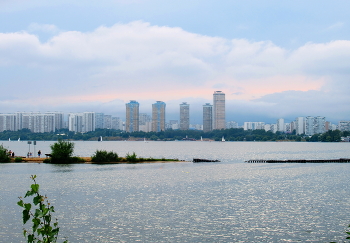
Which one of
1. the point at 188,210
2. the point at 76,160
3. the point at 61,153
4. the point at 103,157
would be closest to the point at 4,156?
the point at 61,153

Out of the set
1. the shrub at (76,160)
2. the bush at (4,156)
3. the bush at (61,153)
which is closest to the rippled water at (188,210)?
the bush at (61,153)

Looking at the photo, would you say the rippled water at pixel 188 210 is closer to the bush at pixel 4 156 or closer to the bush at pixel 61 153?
the bush at pixel 61 153

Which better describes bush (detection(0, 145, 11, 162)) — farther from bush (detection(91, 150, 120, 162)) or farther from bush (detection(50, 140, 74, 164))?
bush (detection(91, 150, 120, 162))

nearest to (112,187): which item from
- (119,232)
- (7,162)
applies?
(119,232)

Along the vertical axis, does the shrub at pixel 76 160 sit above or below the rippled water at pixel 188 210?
above

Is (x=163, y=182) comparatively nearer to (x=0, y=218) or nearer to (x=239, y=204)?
(x=239, y=204)

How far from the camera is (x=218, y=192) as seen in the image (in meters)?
40.6

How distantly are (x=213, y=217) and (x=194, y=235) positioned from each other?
16.5 feet

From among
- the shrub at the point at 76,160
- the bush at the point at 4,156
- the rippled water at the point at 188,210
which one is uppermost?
the bush at the point at 4,156

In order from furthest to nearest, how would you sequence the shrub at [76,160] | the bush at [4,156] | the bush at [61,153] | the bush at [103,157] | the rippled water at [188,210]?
the bush at [103,157], the shrub at [76,160], the bush at [4,156], the bush at [61,153], the rippled water at [188,210]

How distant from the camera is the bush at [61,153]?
7488cm

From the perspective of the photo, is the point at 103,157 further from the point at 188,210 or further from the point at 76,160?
the point at 188,210

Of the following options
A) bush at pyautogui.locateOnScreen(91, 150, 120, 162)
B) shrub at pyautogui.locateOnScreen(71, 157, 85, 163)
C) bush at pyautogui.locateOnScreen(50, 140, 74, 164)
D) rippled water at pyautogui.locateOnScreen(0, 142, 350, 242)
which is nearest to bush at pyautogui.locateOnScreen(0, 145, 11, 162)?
bush at pyautogui.locateOnScreen(50, 140, 74, 164)

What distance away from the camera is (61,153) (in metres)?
74.8
